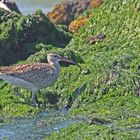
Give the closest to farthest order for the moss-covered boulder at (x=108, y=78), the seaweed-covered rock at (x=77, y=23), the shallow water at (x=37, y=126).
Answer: the moss-covered boulder at (x=108, y=78), the shallow water at (x=37, y=126), the seaweed-covered rock at (x=77, y=23)

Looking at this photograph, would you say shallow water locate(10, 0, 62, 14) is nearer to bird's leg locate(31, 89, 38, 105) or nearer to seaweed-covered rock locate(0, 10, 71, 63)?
seaweed-covered rock locate(0, 10, 71, 63)

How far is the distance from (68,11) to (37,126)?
858 centimetres

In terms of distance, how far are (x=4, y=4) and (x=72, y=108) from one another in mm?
6486

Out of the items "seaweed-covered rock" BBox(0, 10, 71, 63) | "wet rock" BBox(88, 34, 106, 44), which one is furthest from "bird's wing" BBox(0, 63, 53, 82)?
"wet rock" BBox(88, 34, 106, 44)

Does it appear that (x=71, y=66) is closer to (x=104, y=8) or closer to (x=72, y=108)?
(x=72, y=108)

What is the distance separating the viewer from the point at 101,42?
635 inches

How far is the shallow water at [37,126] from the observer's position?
38.1ft

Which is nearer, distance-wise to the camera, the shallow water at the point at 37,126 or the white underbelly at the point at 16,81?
the shallow water at the point at 37,126

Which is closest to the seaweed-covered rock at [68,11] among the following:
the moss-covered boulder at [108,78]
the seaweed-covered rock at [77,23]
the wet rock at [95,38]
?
the seaweed-covered rock at [77,23]

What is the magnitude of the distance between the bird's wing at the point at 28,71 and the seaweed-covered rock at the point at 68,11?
249 inches

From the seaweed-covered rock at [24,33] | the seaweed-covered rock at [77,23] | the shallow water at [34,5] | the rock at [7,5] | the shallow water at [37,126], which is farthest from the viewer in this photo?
the shallow water at [34,5]

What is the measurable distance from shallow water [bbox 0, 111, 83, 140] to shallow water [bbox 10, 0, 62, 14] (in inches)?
539

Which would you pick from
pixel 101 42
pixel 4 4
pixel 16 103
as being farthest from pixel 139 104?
pixel 4 4

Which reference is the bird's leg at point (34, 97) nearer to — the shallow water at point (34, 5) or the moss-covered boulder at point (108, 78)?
the moss-covered boulder at point (108, 78)
